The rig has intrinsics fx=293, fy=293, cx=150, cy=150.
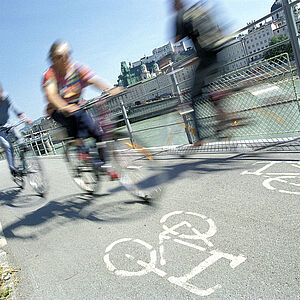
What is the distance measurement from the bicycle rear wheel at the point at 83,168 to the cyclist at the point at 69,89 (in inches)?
12.2

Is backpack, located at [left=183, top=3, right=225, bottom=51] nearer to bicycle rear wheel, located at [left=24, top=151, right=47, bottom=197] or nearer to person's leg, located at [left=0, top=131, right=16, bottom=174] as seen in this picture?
bicycle rear wheel, located at [left=24, top=151, right=47, bottom=197]

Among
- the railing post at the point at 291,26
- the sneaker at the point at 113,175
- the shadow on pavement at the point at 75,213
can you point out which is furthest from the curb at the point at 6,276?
the railing post at the point at 291,26

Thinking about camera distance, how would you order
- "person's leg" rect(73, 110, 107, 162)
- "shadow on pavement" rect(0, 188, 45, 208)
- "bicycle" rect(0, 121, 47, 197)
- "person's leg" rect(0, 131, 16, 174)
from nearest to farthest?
"person's leg" rect(73, 110, 107, 162)
"shadow on pavement" rect(0, 188, 45, 208)
"bicycle" rect(0, 121, 47, 197)
"person's leg" rect(0, 131, 16, 174)

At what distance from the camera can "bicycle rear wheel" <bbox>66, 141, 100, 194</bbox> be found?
456 centimetres

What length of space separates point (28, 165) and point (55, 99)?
3.35m

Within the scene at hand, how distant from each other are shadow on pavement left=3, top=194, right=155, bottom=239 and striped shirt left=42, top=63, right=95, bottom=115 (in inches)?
61.1

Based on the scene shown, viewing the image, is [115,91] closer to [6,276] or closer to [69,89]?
[69,89]

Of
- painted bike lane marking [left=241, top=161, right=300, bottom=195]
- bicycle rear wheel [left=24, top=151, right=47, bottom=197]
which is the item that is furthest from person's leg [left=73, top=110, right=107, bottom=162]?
bicycle rear wheel [left=24, top=151, right=47, bottom=197]

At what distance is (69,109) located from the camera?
395cm

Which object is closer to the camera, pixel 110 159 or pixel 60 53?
pixel 60 53

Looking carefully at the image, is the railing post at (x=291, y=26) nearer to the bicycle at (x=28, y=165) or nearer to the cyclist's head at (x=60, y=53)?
the cyclist's head at (x=60, y=53)

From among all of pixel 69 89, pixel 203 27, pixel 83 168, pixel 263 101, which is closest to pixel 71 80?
pixel 69 89

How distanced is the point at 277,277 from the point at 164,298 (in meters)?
0.78

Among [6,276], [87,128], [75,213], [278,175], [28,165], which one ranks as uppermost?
[87,128]
